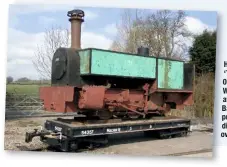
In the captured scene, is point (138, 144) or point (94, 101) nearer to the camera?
point (94, 101)

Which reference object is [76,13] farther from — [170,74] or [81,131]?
[170,74]

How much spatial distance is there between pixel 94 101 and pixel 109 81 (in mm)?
702

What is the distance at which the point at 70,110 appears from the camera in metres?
5.83

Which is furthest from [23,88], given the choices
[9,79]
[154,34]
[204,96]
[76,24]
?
[204,96]

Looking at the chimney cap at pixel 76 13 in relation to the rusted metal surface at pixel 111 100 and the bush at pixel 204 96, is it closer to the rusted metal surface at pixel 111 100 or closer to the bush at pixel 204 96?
the rusted metal surface at pixel 111 100

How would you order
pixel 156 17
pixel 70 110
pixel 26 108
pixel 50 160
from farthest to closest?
pixel 26 108, pixel 156 17, pixel 70 110, pixel 50 160

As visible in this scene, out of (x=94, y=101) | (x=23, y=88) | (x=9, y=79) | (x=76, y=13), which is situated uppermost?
(x=76, y=13)

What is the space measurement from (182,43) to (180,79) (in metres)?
0.75

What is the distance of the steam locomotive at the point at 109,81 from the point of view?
572 centimetres

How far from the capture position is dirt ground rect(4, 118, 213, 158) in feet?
19.1

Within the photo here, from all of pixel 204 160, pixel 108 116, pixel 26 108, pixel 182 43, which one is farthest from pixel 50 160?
pixel 26 108

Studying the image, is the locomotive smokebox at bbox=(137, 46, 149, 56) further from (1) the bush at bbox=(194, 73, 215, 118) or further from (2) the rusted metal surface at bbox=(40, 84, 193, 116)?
(1) the bush at bbox=(194, 73, 215, 118)

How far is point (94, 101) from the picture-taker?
5.69 meters
